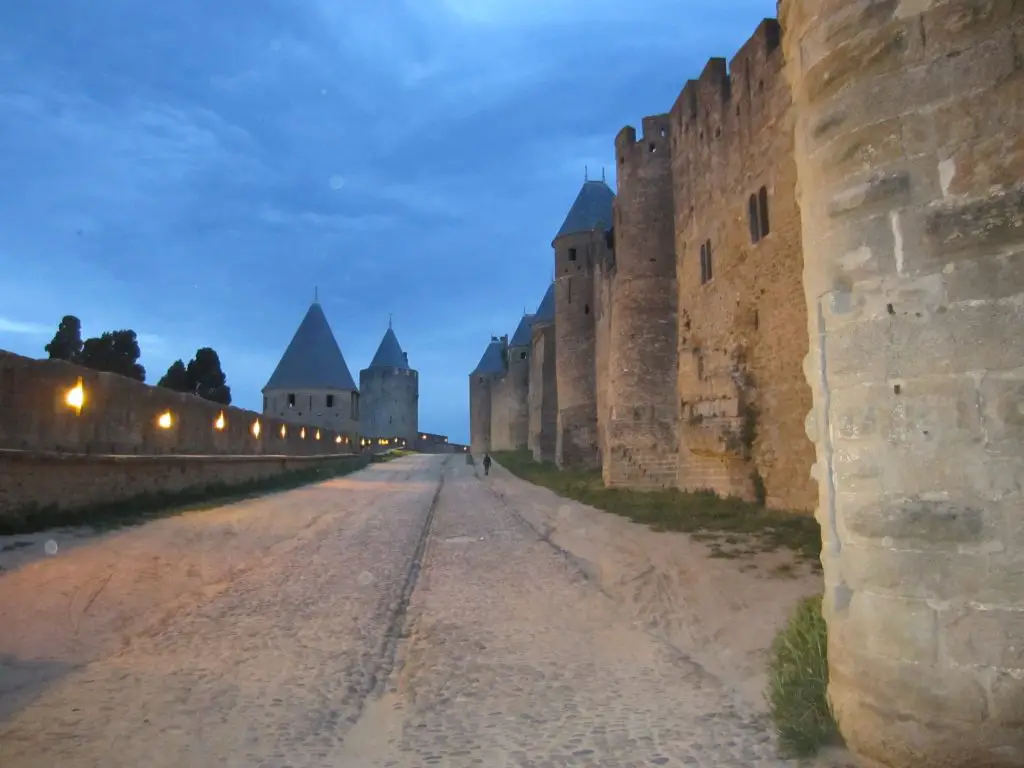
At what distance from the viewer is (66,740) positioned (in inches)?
127

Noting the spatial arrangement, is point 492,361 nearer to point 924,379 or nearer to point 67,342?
point 67,342

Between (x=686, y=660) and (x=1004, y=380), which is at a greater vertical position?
(x=1004, y=380)

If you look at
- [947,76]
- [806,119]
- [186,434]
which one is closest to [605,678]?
[806,119]

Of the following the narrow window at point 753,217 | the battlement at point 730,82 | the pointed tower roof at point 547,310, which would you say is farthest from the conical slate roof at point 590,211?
the narrow window at point 753,217

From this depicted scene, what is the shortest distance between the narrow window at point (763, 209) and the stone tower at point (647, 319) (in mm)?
5651

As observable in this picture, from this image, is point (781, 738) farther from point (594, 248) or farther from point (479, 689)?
point (594, 248)

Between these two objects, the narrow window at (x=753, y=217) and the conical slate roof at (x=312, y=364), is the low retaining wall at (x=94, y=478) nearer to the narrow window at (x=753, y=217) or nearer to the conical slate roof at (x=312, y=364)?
the narrow window at (x=753, y=217)

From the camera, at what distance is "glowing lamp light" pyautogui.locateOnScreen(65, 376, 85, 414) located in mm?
10837

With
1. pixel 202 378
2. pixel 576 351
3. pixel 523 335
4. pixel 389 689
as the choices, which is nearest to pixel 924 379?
pixel 389 689

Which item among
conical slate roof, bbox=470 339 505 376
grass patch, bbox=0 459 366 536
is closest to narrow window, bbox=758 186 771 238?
grass patch, bbox=0 459 366 536

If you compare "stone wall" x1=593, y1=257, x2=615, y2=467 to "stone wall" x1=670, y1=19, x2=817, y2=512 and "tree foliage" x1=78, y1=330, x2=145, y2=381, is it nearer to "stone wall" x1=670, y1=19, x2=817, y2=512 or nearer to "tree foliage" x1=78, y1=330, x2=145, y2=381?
"stone wall" x1=670, y1=19, x2=817, y2=512

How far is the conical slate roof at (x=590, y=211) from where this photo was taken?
98.4 ft

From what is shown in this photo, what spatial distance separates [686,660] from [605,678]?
650mm

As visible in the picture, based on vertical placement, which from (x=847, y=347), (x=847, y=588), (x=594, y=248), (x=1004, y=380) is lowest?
(x=847, y=588)
